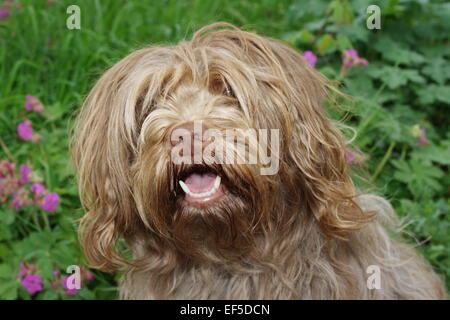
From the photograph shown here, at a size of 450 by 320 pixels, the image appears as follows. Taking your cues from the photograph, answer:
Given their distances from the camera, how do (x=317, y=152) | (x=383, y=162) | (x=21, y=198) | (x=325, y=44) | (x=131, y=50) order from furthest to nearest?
1. (x=325, y=44)
2. (x=383, y=162)
3. (x=21, y=198)
4. (x=131, y=50)
5. (x=317, y=152)

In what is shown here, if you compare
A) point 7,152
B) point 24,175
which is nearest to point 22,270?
point 24,175

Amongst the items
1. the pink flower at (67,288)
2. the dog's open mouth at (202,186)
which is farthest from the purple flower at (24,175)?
the dog's open mouth at (202,186)

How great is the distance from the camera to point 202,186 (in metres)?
2.95

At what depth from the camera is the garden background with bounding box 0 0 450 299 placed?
162 inches

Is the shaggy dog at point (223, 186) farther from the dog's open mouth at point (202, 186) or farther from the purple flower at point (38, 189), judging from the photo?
the purple flower at point (38, 189)

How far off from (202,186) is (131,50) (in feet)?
3.71

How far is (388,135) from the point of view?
15.2ft

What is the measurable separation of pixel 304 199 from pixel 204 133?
632 millimetres

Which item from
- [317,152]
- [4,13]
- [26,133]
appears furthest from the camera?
[4,13]

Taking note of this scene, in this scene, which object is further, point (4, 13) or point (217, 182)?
point (4, 13)

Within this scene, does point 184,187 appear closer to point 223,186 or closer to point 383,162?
point 223,186

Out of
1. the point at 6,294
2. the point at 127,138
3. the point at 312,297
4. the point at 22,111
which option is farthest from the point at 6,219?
the point at 312,297

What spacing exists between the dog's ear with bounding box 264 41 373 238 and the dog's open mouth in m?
0.36

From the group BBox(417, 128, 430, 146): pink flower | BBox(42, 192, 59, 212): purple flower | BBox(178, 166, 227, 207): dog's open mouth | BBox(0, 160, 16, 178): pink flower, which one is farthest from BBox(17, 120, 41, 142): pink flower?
BBox(417, 128, 430, 146): pink flower
